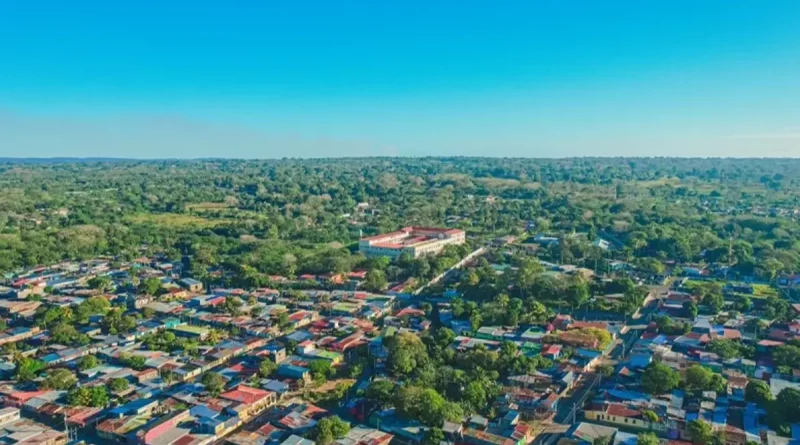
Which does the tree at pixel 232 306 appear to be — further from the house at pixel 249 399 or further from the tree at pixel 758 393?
the tree at pixel 758 393

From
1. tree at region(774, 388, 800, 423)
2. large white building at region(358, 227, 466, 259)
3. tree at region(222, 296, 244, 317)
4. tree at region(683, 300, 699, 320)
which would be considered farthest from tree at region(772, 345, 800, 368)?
large white building at region(358, 227, 466, 259)

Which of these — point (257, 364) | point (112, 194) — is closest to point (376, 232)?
point (257, 364)

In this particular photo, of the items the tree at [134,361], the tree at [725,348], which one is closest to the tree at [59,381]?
the tree at [134,361]

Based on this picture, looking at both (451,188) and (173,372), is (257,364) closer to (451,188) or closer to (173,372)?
(173,372)

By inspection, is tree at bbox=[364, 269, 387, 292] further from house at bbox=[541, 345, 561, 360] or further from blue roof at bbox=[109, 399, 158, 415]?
blue roof at bbox=[109, 399, 158, 415]

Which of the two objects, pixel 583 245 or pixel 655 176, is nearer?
pixel 583 245
